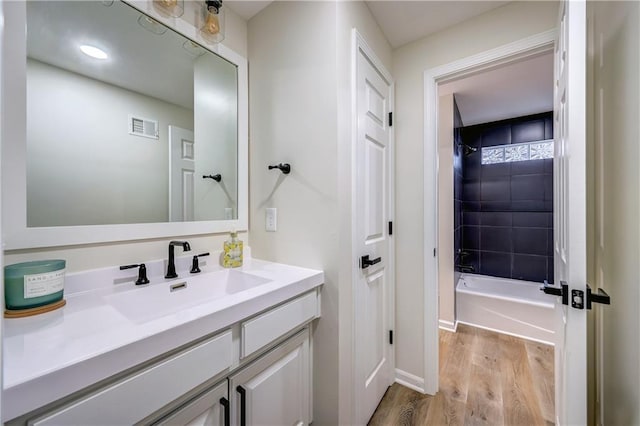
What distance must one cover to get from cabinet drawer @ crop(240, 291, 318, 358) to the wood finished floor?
901mm

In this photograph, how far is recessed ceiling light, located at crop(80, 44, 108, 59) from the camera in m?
1.05

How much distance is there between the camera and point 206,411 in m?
0.85

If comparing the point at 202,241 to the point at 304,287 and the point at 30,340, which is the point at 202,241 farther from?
the point at 30,340

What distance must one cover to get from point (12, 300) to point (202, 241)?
2.23 feet

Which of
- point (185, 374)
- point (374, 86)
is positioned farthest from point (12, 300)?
point (374, 86)

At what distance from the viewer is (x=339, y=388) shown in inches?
47.9

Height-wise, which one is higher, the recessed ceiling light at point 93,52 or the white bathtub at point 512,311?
the recessed ceiling light at point 93,52

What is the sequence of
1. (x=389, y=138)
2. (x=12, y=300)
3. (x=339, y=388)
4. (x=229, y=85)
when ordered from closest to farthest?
(x=12, y=300)
(x=339, y=388)
(x=229, y=85)
(x=389, y=138)

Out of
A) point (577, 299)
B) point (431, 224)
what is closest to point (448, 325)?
point (431, 224)

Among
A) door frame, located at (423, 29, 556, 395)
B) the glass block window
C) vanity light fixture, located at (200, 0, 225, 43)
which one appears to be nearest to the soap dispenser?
vanity light fixture, located at (200, 0, 225, 43)

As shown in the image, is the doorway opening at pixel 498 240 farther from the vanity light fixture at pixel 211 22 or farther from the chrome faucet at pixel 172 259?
the chrome faucet at pixel 172 259

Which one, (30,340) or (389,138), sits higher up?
(389,138)

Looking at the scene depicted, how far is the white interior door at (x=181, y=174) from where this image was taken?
130 cm

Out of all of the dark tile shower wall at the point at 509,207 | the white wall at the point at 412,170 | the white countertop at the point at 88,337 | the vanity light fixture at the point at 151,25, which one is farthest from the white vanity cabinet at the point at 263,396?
the dark tile shower wall at the point at 509,207
